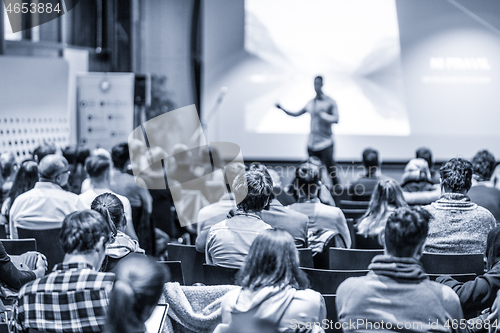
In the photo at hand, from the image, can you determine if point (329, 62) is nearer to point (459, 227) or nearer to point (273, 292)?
point (459, 227)

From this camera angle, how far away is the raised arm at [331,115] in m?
6.75

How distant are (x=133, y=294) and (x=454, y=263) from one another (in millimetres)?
1796

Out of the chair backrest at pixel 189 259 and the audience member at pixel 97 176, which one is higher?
the audience member at pixel 97 176

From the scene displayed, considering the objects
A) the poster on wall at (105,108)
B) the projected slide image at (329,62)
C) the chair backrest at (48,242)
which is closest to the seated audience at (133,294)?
the chair backrest at (48,242)

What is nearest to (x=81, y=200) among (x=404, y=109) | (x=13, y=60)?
(x=13, y=60)

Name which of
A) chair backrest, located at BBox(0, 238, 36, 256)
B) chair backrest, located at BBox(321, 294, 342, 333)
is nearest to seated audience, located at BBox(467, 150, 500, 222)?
chair backrest, located at BBox(321, 294, 342, 333)

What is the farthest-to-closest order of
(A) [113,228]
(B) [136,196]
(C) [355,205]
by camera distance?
(C) [355,205] < (B) [136,196] < (A) [113,228]

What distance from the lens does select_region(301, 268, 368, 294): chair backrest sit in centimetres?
231

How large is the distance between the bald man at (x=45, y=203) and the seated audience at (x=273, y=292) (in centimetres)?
205

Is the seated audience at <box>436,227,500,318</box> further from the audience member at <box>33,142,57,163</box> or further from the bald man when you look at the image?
the audience member at <box>33,142,57,163</box>

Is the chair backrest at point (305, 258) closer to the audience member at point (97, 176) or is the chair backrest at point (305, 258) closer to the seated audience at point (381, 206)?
the seated audience at point (381, 206)

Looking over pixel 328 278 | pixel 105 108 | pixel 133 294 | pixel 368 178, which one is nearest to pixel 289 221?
pixel 328 278

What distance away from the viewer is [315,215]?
11.2 feet

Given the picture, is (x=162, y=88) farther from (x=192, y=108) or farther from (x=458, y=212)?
(x=458, y=212)
